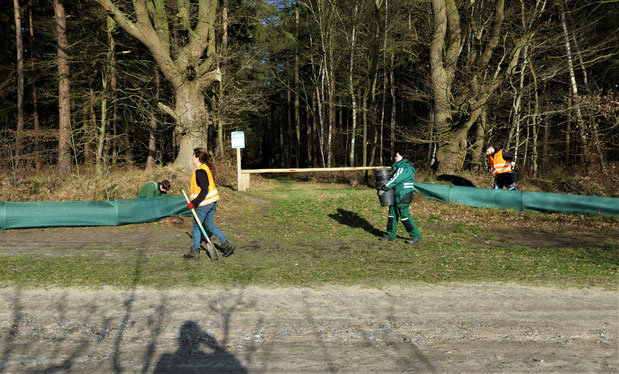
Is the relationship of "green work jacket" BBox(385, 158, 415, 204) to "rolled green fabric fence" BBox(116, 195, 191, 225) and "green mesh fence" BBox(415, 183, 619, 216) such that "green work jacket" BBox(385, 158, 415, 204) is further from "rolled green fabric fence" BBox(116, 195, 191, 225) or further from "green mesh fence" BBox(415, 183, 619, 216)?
"rolled green fabric fence" BBox(116, 195, 191, 225)

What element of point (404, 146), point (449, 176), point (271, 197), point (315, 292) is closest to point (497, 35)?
point (449, 176)

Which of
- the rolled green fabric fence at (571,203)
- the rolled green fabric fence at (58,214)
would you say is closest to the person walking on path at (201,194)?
the rolled green fabric fence at (58,214)

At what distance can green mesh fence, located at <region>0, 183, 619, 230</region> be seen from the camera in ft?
34.0

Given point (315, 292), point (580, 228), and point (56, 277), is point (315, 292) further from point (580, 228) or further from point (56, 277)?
point (580, 228)

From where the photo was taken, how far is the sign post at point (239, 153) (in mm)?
17625

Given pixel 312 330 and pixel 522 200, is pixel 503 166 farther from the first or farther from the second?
pixel 312 330

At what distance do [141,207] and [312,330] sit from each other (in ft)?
26.5

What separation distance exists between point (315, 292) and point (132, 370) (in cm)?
277

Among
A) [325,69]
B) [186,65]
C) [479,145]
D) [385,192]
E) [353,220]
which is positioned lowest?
[353,220]

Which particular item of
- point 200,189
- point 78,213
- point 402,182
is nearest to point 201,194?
point 200,189

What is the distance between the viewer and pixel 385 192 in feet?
30.3

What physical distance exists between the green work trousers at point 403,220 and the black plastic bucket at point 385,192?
0.21m

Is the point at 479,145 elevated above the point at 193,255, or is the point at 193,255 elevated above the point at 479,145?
the point at 479,145

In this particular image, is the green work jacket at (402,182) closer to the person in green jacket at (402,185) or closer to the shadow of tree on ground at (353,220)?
the person in green jacket at (402,185)
